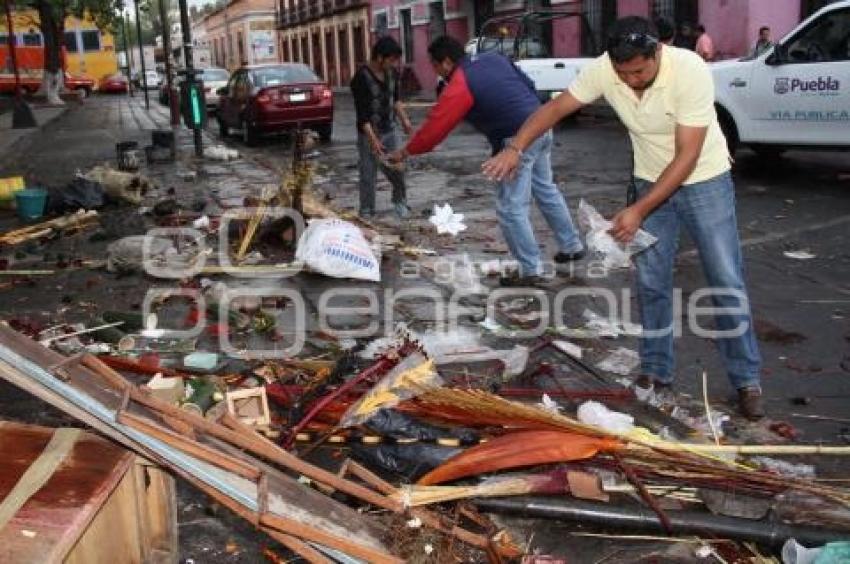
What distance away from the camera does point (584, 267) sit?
7094 millimetres

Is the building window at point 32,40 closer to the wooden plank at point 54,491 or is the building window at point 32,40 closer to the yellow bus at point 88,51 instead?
the yellow bus at point 88,51

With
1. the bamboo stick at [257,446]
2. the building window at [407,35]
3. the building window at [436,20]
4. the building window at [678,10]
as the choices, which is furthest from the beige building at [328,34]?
the bamboo stick at [257,446]

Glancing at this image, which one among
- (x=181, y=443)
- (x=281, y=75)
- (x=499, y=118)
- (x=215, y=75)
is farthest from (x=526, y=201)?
(x=215, y=75)

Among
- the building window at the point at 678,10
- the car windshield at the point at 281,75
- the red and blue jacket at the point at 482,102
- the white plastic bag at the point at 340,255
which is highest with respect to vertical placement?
the building window at the point at 678,10

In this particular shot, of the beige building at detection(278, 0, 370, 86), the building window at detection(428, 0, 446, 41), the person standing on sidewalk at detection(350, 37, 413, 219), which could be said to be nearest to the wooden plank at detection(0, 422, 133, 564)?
the person standing on sidewalk at detection(350, 37, 413, 219)

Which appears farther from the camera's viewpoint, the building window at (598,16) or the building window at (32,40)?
the building window at (32,40)

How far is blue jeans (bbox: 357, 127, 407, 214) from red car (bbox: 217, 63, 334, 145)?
7564 mm

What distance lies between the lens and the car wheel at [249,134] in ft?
58.1

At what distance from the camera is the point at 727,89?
10.7 metres

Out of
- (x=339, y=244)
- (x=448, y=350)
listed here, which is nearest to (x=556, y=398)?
(x=448, y=350)

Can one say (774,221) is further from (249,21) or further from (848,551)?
(249,21)

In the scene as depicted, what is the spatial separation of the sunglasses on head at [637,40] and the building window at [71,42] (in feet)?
189

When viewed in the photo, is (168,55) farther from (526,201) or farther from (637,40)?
(637,40)

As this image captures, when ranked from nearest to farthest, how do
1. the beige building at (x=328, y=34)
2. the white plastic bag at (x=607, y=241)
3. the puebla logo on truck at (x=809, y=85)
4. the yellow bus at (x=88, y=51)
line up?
the white plastic bag at (x=607, y=241) < the puebla logo on truck at (x=809, y=85) < the beige building at (x=328, y=34) < the yellow bus at (x=88, y=51)
